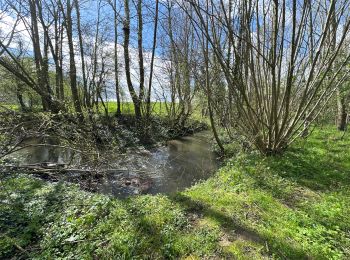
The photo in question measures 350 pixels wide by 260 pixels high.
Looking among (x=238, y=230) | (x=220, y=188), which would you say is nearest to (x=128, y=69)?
(x=220, y=188)

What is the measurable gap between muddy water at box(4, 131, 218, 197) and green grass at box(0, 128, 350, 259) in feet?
3.49

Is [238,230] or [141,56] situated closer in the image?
[238,230]

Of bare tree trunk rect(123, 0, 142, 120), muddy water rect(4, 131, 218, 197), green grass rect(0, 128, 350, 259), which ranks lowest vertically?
muddy water rect(4, 131, 218, 197)

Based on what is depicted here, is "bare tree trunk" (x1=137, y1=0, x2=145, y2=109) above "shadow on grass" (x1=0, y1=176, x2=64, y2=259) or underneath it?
above

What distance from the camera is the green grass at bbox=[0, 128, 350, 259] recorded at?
303cm

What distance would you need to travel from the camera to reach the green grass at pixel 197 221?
9.95ft

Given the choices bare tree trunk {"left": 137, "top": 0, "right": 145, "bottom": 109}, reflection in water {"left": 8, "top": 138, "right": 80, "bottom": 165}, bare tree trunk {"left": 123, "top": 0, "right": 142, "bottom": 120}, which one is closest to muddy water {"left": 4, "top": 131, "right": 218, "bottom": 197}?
reflection in water {"left": 8, "top": 138, "right": 80, "bottom": 165}

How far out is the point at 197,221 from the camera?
367 cm

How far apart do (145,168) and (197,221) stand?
5734 mm

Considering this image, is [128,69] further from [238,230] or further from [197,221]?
[238,230]

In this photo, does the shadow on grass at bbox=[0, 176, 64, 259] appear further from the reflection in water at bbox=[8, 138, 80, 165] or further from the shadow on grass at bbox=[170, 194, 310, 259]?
the reflection in water at bbox=[8, 138, 80, 165]

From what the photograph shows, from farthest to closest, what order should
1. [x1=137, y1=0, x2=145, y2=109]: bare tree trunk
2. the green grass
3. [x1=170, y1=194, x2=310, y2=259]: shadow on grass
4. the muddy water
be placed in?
[x1=137, y1=0, x2=145, y2=109]: bare tree trunk
the muddy water
the green grass
[x1=170, y1=194, x2=310, y2=259]: shadow on grass

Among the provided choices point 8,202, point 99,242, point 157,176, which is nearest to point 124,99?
point 157,176

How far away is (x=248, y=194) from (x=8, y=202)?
15.3 ft
